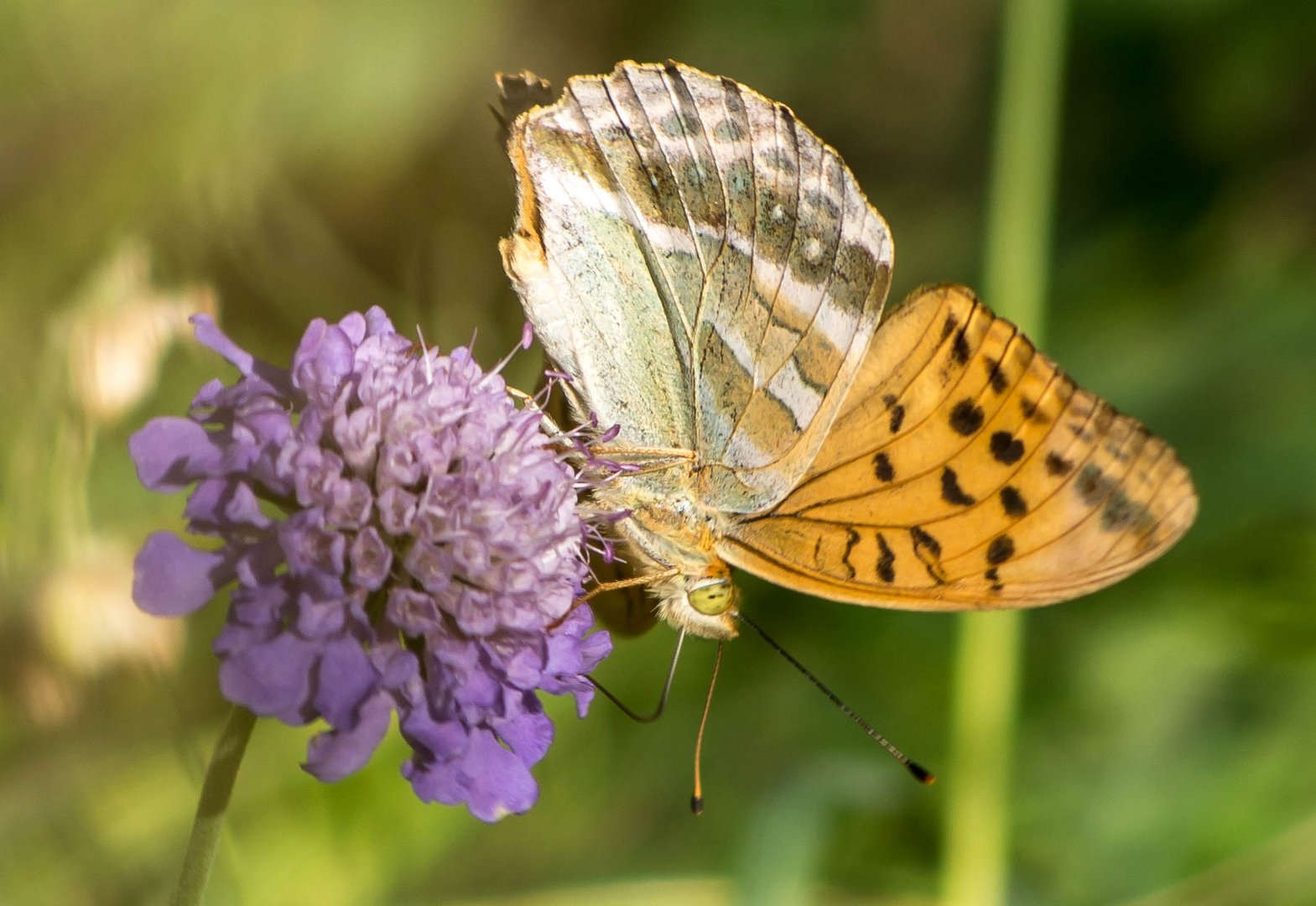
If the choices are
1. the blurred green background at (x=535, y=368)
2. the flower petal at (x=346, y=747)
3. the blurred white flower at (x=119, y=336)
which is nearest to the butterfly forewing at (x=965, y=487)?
the blurred green background at (x=535, y=368)

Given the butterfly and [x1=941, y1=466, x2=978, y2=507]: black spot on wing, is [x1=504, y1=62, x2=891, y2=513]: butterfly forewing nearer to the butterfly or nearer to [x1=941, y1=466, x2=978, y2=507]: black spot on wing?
the butterfly

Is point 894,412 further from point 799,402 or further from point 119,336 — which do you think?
point 119,336

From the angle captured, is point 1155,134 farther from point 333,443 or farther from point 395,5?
point 333,443

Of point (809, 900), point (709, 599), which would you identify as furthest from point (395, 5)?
point (809, 900)

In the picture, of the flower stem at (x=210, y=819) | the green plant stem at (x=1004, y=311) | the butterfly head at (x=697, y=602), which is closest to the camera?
the flower stem at (x=210, y=819)

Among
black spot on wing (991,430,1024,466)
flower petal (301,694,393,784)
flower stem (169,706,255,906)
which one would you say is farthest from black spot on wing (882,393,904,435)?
flower stem (169,706,255,906)

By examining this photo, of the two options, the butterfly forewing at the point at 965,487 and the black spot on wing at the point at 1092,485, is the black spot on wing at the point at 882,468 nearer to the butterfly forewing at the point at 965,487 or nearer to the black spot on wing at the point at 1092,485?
the butterfly forewing at the point at 965,487
